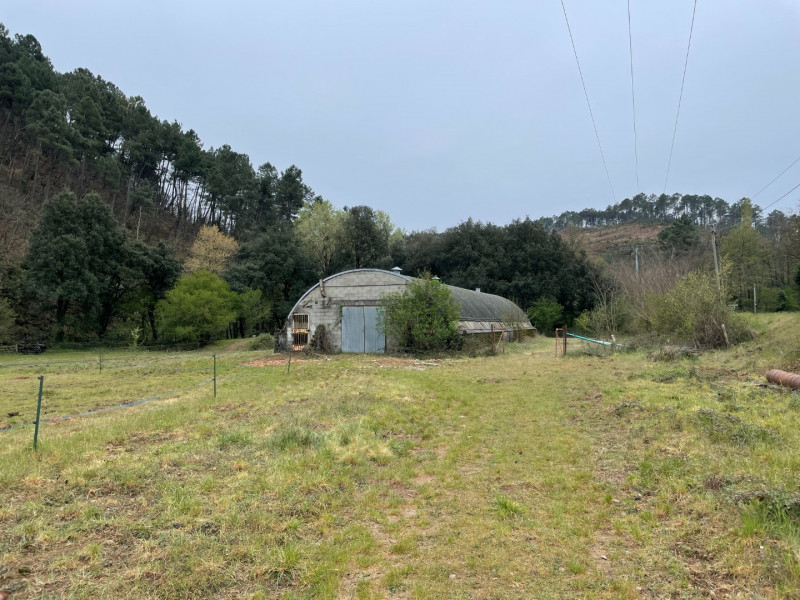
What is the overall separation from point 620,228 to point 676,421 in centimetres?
12021

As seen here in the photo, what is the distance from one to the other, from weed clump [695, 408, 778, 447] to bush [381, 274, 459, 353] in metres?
15.8

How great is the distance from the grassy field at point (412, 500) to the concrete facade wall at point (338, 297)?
14.7 metres

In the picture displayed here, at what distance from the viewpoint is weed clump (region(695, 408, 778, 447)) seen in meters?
5.99

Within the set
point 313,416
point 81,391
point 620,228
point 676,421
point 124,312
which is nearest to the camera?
point 676,421

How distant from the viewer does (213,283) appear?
36.0m

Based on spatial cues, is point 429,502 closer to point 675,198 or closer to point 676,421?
point 676,421

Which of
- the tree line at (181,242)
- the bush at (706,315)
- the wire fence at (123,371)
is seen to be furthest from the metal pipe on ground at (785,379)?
the tree line at (181,242)

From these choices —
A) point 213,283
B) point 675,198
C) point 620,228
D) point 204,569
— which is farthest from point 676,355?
point 675,198

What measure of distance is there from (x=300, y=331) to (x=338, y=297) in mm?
3065

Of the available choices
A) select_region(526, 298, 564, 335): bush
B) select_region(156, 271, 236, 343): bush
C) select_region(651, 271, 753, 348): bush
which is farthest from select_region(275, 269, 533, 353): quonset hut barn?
select_region(526, 298, 564, 335): bush

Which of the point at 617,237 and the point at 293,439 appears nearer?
the point at 293,439

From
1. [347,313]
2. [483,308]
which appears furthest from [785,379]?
[483,308]

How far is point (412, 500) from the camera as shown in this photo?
5.30 metres

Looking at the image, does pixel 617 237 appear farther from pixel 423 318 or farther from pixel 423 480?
pixel 423 480
